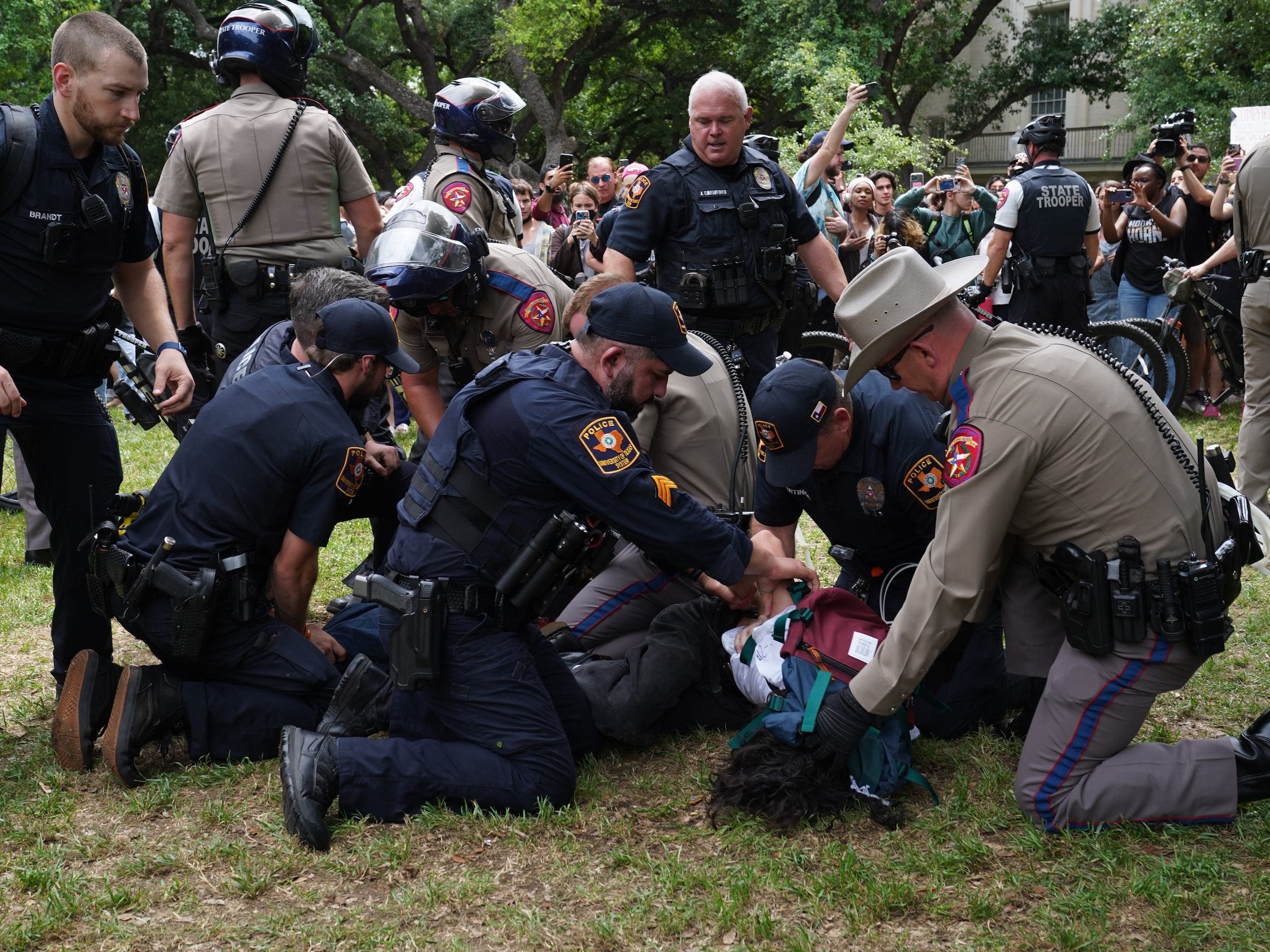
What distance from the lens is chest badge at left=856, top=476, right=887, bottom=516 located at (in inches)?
153

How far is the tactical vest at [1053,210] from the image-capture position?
316 inches

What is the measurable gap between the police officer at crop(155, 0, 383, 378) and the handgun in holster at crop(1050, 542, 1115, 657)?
342 cm

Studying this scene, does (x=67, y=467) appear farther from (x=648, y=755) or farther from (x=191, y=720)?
(x=648, y=755)

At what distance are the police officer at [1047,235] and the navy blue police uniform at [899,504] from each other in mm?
4269

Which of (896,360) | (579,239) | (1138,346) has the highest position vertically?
(579,239)

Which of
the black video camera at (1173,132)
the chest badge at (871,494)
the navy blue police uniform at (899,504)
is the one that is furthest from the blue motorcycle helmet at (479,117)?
the black video camera at (1173,132)

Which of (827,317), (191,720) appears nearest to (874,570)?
(191,720)

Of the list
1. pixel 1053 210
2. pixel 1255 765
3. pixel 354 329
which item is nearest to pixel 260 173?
pixel 354 329

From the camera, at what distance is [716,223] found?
5352 millimetres

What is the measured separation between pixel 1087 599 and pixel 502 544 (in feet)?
5.45

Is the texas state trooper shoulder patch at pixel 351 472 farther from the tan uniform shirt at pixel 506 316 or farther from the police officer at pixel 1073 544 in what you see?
the police officer at pixel 1073 544

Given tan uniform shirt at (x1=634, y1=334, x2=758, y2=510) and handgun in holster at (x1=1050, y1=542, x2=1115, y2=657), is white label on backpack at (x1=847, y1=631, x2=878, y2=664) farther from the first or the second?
tan uniform shirt at (x1=634, y1=334, x2=758, y2=510)

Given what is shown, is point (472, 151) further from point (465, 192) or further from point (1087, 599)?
point (1087, 599)

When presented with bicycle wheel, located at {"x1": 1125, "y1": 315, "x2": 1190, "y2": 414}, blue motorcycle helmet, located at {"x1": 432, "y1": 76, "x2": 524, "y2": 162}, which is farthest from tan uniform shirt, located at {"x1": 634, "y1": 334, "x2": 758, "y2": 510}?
bicycle wheel, located at {"x1": 1125, "y1": 315, "x2": 1190, "y2": 414}
